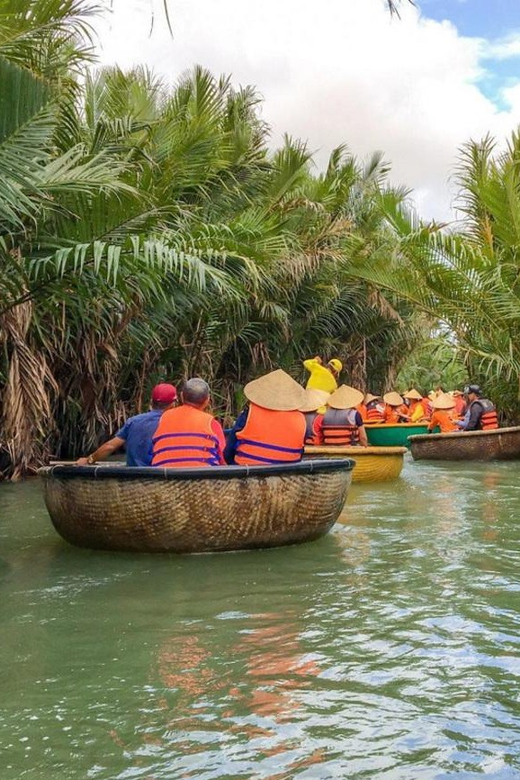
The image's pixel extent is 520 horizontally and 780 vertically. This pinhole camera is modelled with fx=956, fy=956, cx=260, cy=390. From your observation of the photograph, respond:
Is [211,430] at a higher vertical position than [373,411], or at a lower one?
lower

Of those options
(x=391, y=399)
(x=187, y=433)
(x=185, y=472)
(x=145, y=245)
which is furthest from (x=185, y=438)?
(x=391, y=399)

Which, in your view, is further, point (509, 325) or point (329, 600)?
point (509, 325)

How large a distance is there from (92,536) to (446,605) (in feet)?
9.75

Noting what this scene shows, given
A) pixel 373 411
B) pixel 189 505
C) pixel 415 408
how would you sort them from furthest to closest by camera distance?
1. pixel 415 408
2. pixel 373 411
3. pixel 189 505

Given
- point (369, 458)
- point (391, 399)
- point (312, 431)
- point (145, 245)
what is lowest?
point (369, 458)

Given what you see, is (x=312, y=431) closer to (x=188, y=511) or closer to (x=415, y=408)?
(x=188, y=511)

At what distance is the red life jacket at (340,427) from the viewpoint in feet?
42.0

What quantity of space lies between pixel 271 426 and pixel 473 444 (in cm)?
882

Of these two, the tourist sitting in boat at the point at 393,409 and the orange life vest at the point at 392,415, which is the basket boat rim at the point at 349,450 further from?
the orange life vest at the point at 392,415

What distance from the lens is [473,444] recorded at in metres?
16.0

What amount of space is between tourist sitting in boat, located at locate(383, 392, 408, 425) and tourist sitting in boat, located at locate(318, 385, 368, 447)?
742cm

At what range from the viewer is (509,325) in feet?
56.8

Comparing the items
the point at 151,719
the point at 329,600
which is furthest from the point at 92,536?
the point at 151,719

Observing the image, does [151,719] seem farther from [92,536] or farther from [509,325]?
[509,325]
